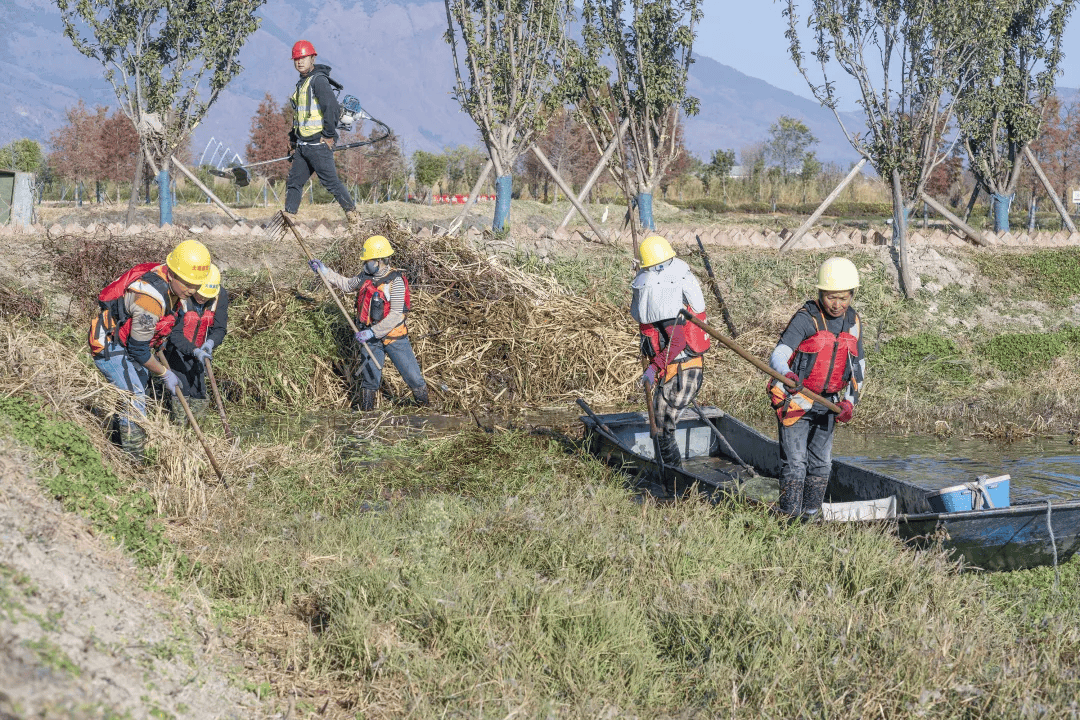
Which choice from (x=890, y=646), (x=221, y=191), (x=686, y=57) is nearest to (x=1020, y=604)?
(x=890, y=646)

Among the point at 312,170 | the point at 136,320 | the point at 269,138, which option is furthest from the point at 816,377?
the point at 269,138

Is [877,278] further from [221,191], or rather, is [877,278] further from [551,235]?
[221,191]

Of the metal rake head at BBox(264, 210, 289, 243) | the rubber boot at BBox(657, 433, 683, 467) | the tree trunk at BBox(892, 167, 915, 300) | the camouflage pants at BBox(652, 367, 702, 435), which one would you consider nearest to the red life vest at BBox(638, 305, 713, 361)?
the camouflage pants at BBox(652, 367, 702, 435)

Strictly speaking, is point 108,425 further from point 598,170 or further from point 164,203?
point 598,170

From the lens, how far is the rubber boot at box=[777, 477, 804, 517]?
22.2 feet

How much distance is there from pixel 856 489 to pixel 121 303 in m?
5.40

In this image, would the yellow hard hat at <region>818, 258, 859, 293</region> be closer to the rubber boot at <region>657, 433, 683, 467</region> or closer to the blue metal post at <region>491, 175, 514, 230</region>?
the rubber boot at <region>657, 433, 683, 467</region>

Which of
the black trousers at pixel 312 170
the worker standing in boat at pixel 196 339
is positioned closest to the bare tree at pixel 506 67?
the black trousers at pixel 312 170

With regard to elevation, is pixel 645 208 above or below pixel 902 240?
above

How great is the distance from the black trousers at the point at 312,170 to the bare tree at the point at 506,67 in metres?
3.30

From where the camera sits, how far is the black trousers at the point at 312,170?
12.0m

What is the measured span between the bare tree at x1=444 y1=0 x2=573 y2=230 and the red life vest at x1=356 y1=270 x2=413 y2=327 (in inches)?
191

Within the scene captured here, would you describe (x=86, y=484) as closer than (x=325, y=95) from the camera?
Yes

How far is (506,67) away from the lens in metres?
15.3
